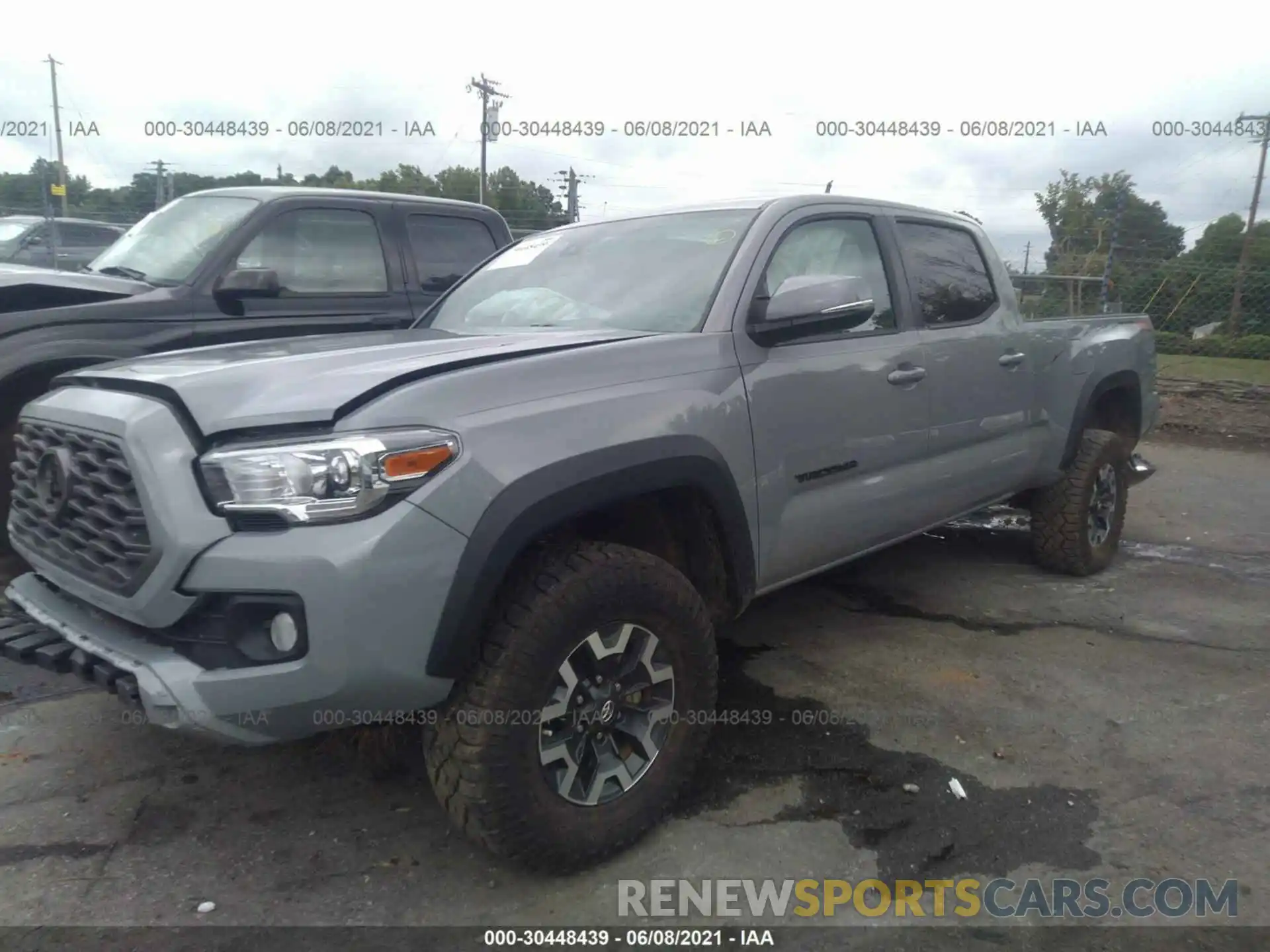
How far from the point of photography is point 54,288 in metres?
4.57

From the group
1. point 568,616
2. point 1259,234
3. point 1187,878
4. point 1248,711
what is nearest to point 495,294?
point 568,616

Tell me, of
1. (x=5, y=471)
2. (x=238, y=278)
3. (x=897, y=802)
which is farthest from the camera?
(x=238, y=278)

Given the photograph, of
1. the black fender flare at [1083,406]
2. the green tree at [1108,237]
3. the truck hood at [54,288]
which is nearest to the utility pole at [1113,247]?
the green tree at [1108,237]

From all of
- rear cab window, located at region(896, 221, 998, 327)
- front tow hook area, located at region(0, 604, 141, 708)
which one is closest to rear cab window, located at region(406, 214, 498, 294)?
rear cab window, located at region(896, 221, 998, 327)

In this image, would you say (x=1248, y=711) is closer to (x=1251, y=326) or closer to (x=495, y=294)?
(x=495, y=294)

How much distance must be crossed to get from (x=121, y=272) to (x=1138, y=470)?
5854mm

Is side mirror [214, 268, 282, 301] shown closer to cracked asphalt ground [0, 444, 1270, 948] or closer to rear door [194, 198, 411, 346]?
rear door [194, 198, 411, 346]

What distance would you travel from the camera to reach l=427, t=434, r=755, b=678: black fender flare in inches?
88.3

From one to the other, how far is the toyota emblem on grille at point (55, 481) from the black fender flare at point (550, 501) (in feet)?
3.69

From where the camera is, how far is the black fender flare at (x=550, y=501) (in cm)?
224

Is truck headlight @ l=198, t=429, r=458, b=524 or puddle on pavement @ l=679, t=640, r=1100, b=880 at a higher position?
truck headlight @ l=198, t=429, r=458, b=524

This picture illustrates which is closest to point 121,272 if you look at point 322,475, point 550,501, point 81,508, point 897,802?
point 81,508

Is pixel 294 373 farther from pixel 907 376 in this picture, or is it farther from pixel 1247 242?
pixel 1247 242

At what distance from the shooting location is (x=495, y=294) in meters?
3.92
